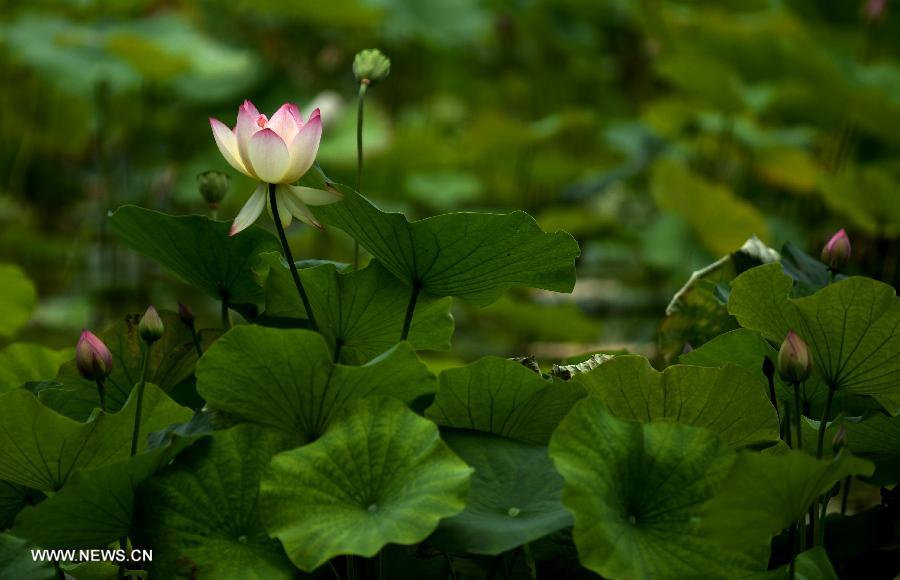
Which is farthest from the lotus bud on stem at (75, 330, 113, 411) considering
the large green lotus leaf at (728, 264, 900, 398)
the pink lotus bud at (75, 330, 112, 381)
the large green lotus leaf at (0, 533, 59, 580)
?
the large green lotus leaf at (728, 264, 900, 398)

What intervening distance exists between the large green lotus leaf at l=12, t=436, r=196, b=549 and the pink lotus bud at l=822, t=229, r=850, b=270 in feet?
1.35

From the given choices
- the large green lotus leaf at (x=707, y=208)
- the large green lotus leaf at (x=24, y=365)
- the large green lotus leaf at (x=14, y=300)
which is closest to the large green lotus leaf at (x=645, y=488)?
the large green lotus leaf at (x=24, y=365)

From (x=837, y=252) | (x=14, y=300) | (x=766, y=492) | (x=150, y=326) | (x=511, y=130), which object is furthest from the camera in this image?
(x=511, y=130)

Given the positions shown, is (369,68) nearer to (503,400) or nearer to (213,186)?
(213,186)

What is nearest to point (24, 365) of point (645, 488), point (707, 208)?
point (645, 488)

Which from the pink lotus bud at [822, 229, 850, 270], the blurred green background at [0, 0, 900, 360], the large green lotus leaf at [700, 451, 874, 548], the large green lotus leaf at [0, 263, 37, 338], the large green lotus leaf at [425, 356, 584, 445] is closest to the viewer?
the large green lotus leaf at [700, 451, 874, 548]

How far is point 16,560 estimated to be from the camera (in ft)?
1.65

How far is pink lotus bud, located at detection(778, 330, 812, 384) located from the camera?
51cm

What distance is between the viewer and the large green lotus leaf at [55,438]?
52 cm

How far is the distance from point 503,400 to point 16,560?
0.26 m

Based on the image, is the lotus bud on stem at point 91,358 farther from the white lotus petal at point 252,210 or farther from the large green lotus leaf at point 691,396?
the large green lotus leaf at point 691,396

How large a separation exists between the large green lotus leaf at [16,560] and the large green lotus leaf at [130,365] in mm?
148

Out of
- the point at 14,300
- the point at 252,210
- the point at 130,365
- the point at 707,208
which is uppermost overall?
the point at 252,210

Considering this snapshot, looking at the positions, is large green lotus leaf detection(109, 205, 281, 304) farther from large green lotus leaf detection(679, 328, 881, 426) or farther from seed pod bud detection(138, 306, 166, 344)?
large green lotus leaf detection(679, 328, 881, 426)
